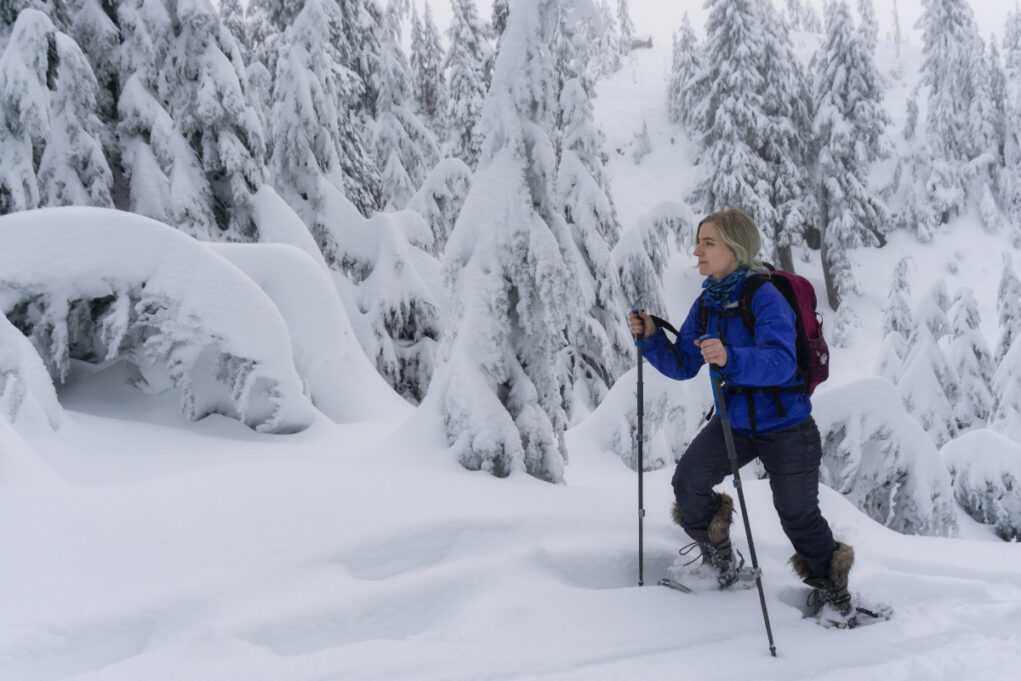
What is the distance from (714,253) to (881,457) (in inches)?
141

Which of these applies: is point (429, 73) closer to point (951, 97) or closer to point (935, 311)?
point (935, 311)

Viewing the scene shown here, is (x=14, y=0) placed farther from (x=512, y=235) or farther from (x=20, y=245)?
(x=512, y=235)

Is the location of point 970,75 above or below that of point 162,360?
above

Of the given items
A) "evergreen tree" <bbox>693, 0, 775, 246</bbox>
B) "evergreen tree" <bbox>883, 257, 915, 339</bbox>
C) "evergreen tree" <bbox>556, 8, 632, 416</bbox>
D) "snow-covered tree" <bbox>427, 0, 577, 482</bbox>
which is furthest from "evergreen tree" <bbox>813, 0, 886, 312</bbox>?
"snow-covered tree" <bbox>427, 0, 577, 482</bbox>

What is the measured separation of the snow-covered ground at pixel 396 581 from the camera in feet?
8.02

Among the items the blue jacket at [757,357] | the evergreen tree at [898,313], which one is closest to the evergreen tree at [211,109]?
the blue jacket at [757,357]

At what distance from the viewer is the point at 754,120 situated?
24500 millimetres

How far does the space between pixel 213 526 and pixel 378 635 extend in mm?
1104

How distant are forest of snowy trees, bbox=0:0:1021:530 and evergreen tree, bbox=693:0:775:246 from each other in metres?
0.12

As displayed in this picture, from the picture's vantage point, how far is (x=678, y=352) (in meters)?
3.44

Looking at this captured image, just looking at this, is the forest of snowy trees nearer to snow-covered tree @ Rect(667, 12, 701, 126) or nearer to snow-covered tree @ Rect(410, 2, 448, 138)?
snow-covered tree @ Rect(410, 2, 448, 138)

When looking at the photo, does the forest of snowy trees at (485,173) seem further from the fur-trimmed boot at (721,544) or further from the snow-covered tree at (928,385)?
the fur-trimmed boot at (721,544)

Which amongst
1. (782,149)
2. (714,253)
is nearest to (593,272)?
(714,253)

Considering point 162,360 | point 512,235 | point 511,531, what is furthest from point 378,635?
point 162,360
